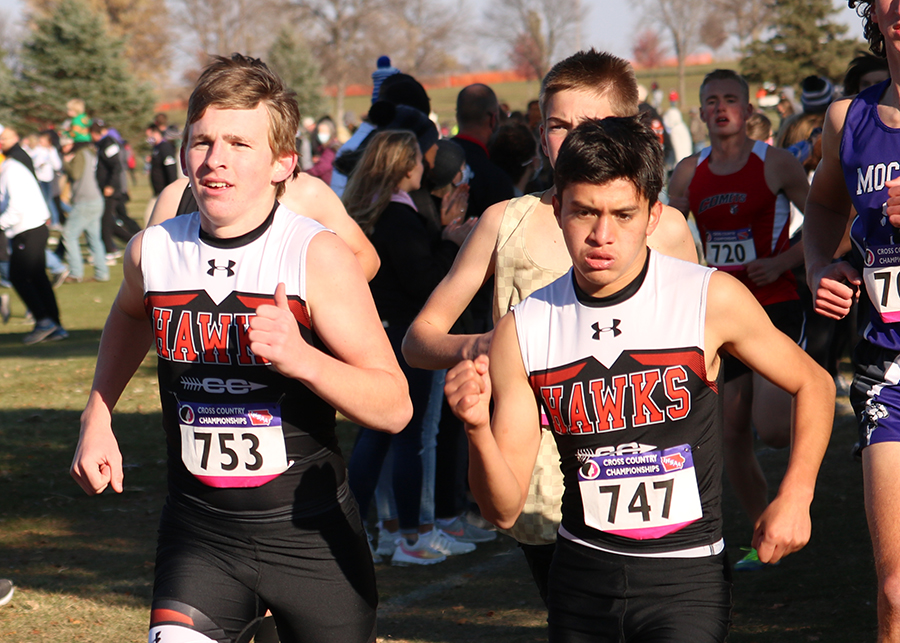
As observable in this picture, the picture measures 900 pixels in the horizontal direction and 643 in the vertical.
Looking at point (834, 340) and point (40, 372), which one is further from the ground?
point (834, 340)

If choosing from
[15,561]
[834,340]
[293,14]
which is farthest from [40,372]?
[293,14]

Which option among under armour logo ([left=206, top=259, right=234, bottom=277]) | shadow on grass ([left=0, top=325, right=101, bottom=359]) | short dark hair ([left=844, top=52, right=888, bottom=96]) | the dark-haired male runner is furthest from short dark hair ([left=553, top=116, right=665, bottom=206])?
shadow on grass ([left=0, top=325, right=101, bottom=359])

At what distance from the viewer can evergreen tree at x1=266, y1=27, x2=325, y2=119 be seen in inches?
2028

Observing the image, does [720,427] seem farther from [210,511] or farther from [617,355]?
[210,511]

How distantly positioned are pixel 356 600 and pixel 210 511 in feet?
1.55

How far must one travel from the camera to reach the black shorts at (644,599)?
2.46m

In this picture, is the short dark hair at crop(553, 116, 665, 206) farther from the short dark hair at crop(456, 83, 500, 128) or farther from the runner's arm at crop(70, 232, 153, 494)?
the short dark hair at crop(456, 83, 500, 128)

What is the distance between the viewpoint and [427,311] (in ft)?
10.6

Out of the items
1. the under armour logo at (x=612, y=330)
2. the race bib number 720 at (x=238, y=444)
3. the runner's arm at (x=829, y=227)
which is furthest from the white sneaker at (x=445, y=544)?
the under armour logo at (x=612, y=330)

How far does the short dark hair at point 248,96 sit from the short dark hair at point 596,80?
80cm

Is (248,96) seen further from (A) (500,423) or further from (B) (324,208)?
(B) (324,208)

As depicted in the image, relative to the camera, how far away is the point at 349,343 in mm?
2719

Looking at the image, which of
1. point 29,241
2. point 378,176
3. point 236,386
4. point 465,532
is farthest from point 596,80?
point 29,241

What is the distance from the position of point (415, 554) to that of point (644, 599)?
3313 mm
